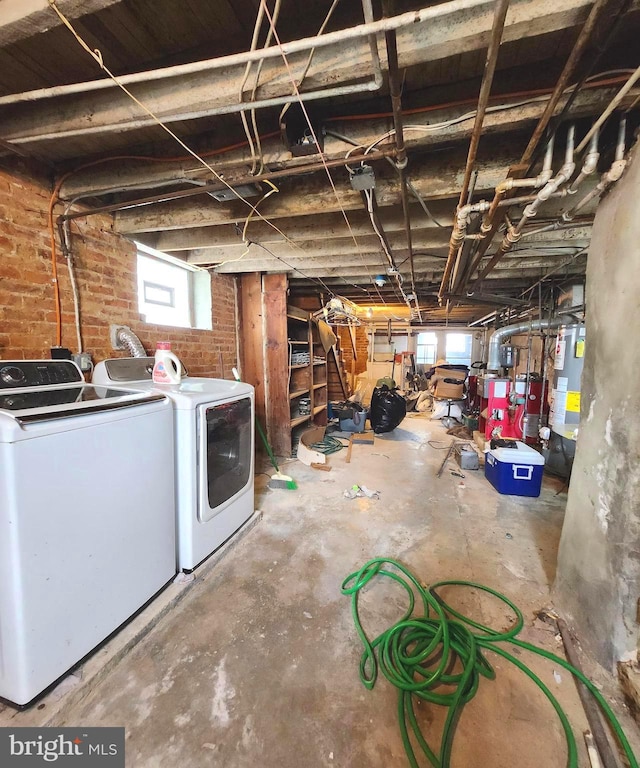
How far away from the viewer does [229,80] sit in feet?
4.21

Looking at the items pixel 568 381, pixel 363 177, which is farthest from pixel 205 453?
pixel 568 381

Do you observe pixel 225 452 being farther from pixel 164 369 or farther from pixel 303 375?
pixel 303 375

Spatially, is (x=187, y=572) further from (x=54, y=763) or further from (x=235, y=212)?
(x=235, y=212)

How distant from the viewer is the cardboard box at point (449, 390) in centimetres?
760

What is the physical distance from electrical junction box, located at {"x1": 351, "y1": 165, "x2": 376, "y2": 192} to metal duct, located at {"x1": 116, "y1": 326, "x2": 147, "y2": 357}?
193 cm

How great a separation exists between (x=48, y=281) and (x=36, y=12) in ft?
4.50

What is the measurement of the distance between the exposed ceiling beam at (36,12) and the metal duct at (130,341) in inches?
63.6

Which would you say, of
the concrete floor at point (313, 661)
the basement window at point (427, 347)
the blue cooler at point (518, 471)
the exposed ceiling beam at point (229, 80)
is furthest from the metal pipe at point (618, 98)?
the basement window at point (427, 347)

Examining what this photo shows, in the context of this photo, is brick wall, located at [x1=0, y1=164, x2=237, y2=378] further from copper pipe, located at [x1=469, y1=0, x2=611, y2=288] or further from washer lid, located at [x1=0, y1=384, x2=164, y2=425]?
copper pipe, located at [x1=469, y1=0, x2=611, y2=288]

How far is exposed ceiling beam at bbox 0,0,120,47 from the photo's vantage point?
3.25 feet

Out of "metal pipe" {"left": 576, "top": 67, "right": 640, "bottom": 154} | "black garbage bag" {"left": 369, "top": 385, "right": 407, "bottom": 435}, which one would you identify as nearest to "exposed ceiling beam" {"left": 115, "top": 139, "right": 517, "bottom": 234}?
"metal pipe" {"left": 576, "top": 67, "right": 640, "bottom": 154}

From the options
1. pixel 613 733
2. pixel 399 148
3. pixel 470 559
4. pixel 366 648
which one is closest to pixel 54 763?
pixel 366 648

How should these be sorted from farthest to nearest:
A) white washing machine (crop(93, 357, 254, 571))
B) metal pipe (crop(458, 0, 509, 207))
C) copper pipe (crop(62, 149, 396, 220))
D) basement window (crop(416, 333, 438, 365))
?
1. basement window (crop(416, 333, 438, 365))
2. white washing machine (crop(93, 357, 254, 571))
3. copper pipe (crop(62, 149, 396, 220))
4. metal pipe (crop(458, 0, 509, 207))

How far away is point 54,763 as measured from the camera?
1.07 metres
